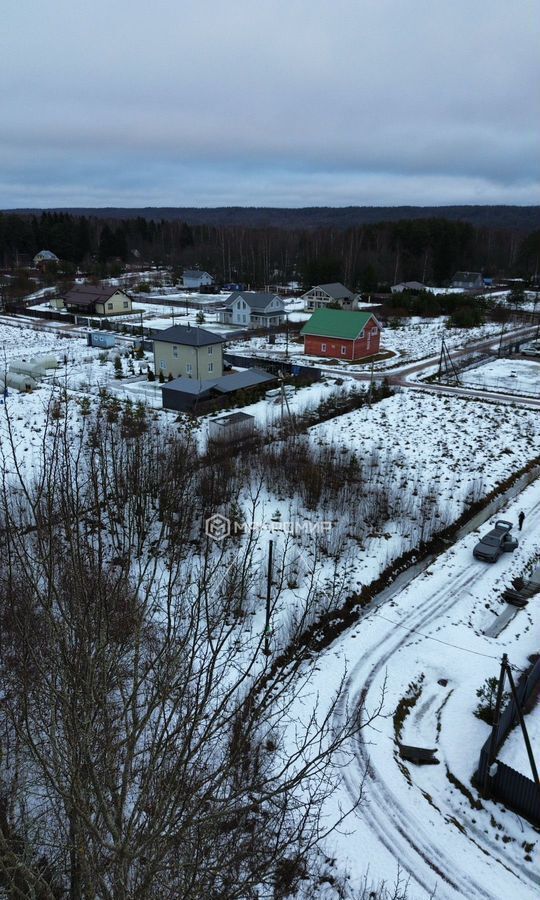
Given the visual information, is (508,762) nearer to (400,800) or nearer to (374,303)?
(400,800)

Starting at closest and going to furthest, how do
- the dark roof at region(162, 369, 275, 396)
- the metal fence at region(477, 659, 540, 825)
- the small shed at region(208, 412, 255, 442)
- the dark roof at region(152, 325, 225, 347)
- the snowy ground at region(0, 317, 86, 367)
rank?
the metal fence at region(477, 659, 540, 825)
the small shed at region(208, 412, 255, 442)
the dark roof at region(162, 369, 275, 396)
the dark roof at region(152, 325, 225, 347)
the snowy ground at region(0, 317, 86, 367)

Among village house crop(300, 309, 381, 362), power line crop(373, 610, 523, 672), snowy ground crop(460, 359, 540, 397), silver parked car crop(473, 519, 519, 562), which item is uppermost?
village house crop(300, 309, 381, 362)

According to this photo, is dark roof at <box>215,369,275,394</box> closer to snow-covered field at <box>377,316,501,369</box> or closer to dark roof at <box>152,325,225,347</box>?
dark roof at <box>152,325,225,347</box>

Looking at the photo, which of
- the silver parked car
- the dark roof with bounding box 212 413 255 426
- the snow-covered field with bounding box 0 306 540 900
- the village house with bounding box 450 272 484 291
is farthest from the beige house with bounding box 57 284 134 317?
the silver parked car

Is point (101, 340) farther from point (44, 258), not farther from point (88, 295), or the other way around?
point (44, 258)

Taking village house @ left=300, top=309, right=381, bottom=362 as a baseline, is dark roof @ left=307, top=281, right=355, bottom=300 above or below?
above

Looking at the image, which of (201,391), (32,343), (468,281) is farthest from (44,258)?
(201,391)

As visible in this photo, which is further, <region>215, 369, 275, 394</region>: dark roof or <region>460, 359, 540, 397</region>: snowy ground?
<region>460, 359, 540, 397</region>: snowy ground

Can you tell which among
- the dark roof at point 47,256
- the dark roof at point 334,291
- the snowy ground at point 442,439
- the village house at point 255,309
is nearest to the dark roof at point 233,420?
the snowy ground at point 442,439
